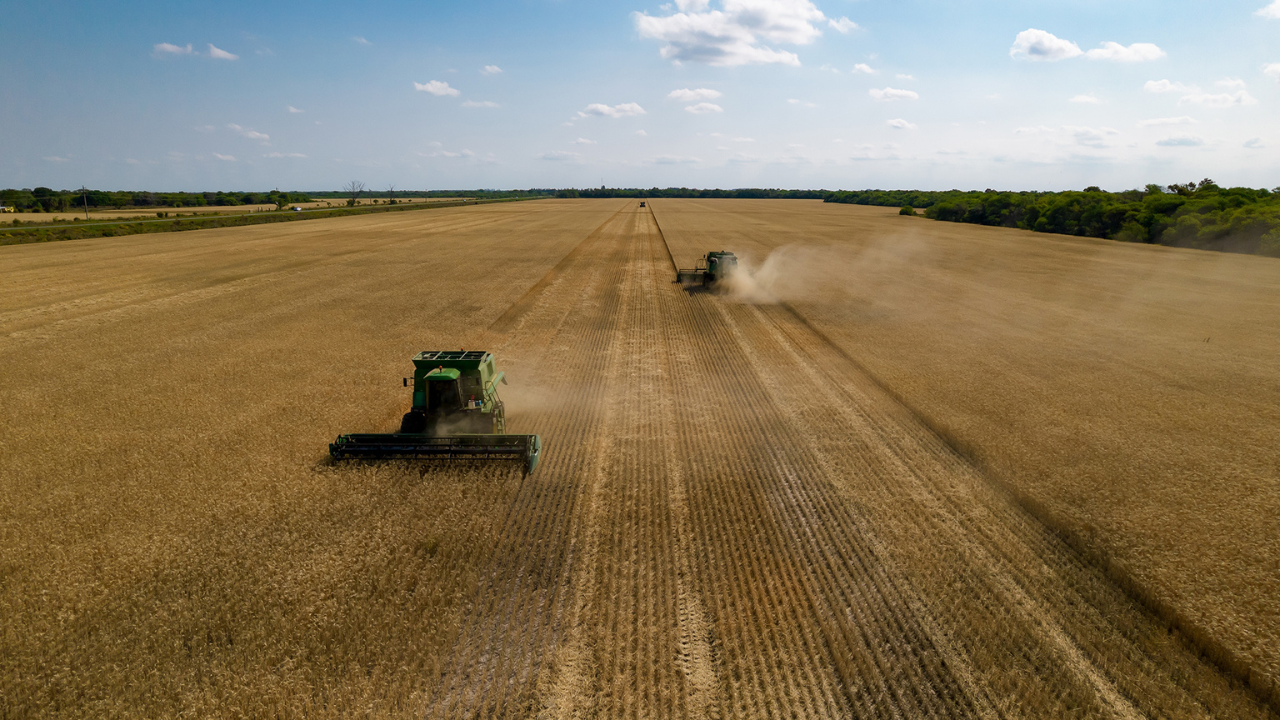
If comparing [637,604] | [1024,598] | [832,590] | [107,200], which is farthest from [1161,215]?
[107,200]

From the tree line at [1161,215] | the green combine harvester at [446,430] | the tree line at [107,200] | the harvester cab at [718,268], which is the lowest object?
the green combine harvester at [446,430]

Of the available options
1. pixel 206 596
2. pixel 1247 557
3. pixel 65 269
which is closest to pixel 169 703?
pixel 206 596

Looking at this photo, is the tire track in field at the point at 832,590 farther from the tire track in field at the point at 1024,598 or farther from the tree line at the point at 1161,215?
the tree line at the point at 1161,215

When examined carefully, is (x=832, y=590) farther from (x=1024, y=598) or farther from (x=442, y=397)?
(x=442, y=397)

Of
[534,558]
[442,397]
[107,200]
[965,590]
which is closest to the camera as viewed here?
[965,590]

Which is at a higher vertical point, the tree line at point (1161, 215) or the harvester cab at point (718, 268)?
the tree line at point (1161, 215)

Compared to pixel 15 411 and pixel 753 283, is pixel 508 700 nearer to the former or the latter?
pixel 15 411

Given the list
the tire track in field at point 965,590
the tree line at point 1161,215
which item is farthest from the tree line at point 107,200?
the tree line at point 1161,215
